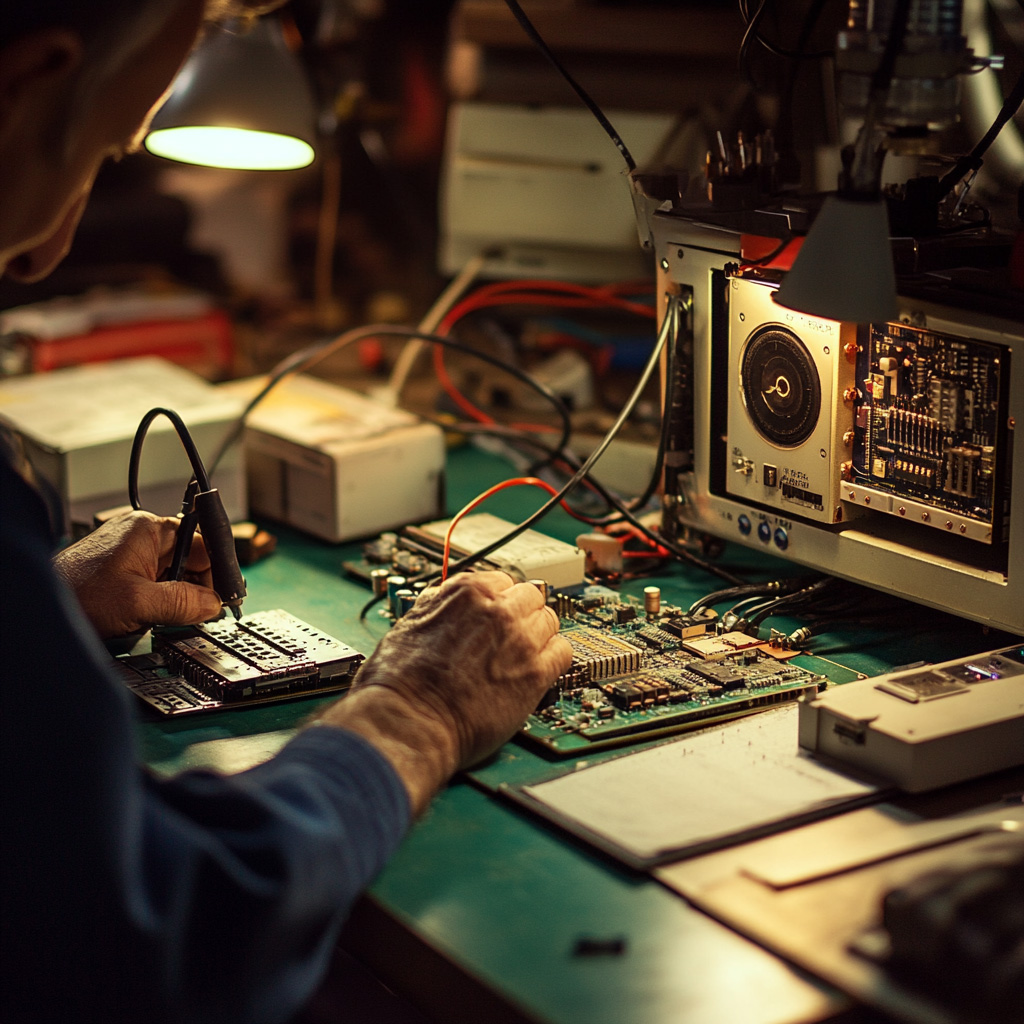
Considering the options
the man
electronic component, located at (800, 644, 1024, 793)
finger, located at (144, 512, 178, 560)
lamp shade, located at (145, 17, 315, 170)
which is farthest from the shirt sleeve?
lamp shade, located at (145, 17, 315, 170)

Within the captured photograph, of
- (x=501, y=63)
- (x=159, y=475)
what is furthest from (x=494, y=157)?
(x=159, y=475)

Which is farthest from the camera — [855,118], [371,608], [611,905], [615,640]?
[371,608]

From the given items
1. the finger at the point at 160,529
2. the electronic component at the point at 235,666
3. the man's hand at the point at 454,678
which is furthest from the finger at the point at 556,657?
the finger at the point at 160,529

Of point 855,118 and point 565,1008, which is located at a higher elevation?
point 855,118

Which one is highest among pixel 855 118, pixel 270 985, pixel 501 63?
pixel 501 63

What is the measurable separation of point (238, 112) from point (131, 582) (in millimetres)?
833

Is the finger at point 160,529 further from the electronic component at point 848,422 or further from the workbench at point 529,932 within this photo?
the electronic component at point 848,422

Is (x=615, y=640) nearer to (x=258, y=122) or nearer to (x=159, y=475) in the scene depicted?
(x=159, y=475)

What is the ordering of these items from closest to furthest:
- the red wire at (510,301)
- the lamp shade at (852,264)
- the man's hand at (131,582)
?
the lamp shade at (852,264) < the man's hand at (131,582) < the red wire at (510,301)

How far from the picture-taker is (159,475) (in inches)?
80.3

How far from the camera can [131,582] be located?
161cm

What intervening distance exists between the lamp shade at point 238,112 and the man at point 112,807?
0.94m

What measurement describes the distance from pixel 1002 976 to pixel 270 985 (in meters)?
0.52

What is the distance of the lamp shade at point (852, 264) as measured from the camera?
129 cm
